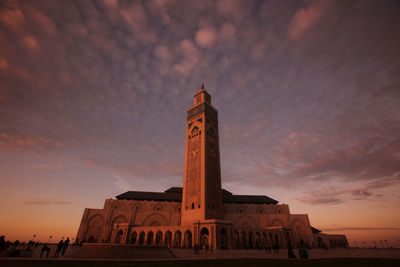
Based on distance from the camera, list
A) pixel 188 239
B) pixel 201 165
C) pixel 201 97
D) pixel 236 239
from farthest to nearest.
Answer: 1. pixel 201 97
2. pixel 201 165
3. pixel 236 239
4. pixel 188 239

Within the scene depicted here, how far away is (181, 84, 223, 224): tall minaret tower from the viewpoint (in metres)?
34.3

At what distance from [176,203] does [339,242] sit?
42557mm

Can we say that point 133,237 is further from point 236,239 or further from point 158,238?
point 236,239

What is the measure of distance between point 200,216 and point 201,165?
920cm

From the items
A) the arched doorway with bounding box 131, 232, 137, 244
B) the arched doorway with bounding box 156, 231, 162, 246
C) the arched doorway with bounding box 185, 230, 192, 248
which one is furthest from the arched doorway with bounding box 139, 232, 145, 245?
the arched doorway with bounding box 185, 230, 192, 248

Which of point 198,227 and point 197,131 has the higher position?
point 197,131

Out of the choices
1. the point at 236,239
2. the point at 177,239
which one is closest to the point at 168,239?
the point at 177,239

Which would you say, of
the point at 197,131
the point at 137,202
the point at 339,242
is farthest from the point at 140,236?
the point at 339,242

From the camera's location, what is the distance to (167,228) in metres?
33.7

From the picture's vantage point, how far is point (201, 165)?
37.2 metres

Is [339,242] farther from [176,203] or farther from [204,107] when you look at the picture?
[204,107]

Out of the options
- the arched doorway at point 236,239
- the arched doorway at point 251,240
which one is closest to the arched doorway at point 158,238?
the arched doorway at point 236,239

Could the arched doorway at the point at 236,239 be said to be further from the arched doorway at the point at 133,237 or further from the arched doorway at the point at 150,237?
the arched doorway at the point at 133,237

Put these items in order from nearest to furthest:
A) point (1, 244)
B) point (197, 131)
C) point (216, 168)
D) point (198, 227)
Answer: point (1, 244) → point (198, 227) → point (216, 168) → point (197, 131)
